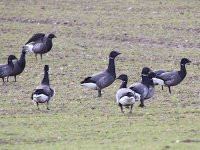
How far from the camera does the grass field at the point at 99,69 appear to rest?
17.7 meters

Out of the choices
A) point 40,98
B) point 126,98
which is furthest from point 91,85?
point 126,98

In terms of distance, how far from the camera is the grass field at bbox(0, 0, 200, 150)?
17.7m

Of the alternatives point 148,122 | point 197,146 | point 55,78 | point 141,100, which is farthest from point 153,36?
point 197,146

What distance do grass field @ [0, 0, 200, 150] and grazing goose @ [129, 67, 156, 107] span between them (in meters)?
0.34

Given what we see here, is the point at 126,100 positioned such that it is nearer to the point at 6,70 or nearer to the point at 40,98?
the point at 40,98

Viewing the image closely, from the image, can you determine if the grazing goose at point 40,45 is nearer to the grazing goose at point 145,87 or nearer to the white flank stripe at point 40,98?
the grazing goose at point 145,87

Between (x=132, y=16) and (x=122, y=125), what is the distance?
69.5 ft

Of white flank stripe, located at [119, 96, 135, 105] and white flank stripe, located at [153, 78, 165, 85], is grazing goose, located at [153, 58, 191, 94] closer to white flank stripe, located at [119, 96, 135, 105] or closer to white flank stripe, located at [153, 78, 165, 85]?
white flank stripe, located at [153, 78, 165, 85]

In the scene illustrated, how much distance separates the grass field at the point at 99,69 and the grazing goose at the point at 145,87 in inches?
13.5

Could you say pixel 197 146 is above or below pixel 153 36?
below

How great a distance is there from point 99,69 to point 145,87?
6.36m

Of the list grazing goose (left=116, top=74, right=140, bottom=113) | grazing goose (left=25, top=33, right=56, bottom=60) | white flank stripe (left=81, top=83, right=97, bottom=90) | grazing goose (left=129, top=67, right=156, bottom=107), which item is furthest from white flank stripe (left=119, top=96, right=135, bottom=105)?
grazing goose (left=25, top=33, right=56, bottom=60)

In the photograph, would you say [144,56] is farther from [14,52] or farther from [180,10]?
[180,10]

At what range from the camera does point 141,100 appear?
70.9ft
